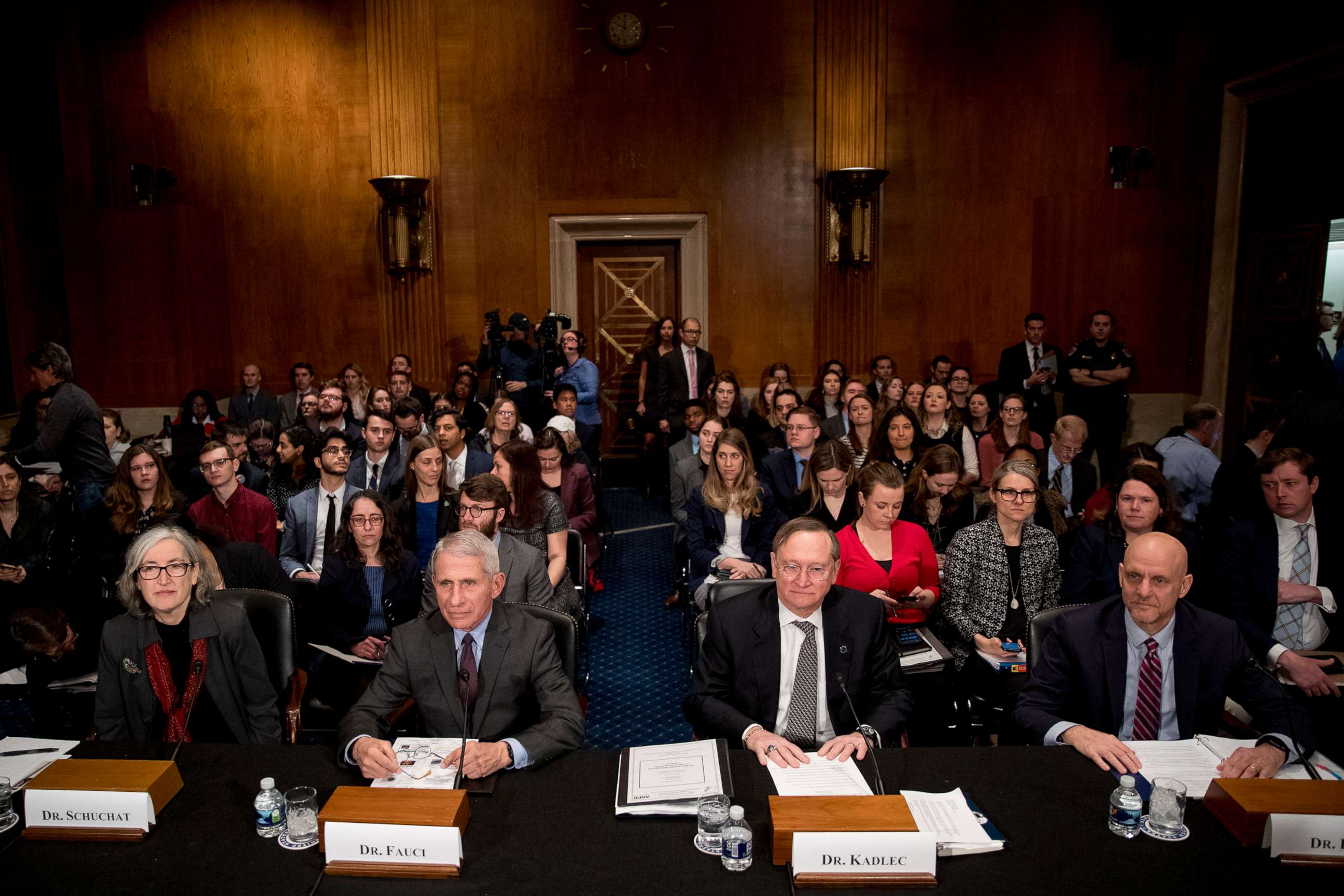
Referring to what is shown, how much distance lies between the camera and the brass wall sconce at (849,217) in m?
8.60

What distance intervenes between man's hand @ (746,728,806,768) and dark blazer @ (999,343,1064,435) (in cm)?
613

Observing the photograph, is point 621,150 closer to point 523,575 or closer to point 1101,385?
→ point 1101,385

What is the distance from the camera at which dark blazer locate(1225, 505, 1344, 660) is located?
3.65 meters

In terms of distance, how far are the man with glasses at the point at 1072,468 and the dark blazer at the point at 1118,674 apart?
2.73 metres

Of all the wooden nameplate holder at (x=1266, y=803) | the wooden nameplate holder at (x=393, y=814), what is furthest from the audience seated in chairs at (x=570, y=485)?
the wooden nameplate holder at (x=1266, y=803)

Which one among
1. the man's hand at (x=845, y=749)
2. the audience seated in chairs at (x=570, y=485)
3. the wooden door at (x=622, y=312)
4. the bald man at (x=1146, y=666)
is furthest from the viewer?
the wooden door at (x=622, y=312)

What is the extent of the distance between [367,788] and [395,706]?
626 millimetres

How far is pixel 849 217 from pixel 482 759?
7.46 meters

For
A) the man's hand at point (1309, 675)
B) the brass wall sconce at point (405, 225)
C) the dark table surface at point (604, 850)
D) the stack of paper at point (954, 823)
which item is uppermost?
the brass wall sconce at point (405, 225)

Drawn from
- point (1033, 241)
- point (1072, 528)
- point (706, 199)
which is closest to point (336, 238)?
point (706, 199)

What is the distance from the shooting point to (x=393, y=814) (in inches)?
76.5

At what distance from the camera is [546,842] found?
1.99 meters

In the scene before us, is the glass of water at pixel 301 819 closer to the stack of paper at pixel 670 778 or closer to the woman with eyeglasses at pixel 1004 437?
the stack of paper at pixel 670 778

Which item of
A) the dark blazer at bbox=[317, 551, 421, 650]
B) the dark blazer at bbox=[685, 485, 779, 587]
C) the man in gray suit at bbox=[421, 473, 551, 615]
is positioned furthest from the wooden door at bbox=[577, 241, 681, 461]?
the dark blazer at bbox=[317, 551, 421, 650]
